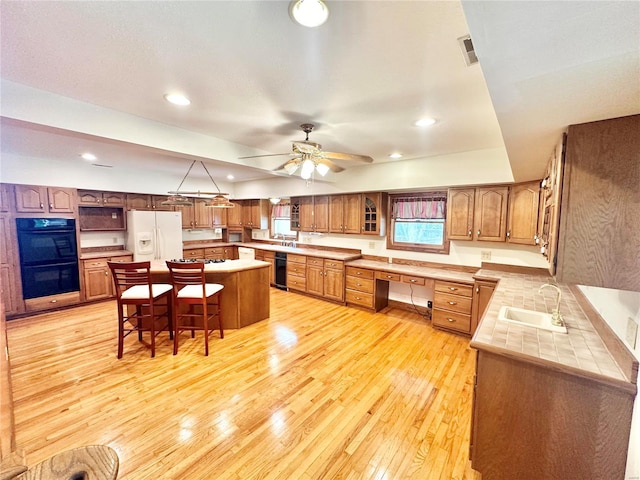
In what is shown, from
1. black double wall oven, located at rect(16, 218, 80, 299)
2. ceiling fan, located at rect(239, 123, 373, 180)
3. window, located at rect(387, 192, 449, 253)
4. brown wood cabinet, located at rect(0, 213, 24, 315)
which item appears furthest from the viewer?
window, located at rect(387, 192, 449, 253)

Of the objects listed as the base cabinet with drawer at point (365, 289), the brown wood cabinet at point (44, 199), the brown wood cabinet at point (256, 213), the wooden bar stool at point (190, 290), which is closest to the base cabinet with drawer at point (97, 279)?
the brown wood cabinet at point (44, 199)

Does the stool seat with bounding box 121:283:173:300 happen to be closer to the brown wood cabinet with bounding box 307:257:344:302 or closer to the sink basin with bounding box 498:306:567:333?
the brown wood cabinet with bounding box 307:257:344:302

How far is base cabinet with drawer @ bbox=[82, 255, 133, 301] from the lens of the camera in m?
4.60

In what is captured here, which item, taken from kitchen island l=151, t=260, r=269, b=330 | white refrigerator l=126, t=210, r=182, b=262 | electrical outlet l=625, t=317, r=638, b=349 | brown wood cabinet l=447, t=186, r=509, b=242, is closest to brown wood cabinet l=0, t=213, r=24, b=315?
white refrigerator l=126, t=210, r=182, b=262

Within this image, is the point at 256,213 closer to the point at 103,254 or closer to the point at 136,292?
the point at 103,254

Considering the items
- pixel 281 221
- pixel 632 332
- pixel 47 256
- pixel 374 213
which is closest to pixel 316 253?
pixel 374 213

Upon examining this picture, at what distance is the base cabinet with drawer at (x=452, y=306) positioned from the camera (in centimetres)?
349

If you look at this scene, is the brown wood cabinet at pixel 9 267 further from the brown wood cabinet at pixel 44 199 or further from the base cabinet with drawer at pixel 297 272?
the base cabinet with drawer at pixel 297 272

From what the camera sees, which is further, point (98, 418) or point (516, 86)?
point (98, 418)

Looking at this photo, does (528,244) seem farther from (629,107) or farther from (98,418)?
(98,418)

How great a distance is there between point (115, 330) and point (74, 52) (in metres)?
3.50

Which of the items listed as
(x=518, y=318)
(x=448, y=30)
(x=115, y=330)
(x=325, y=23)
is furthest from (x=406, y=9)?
(x=115, y=330)

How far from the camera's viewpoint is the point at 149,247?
523 cm

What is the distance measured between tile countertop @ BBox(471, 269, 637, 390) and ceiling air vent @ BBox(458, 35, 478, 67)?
5.51 ft
